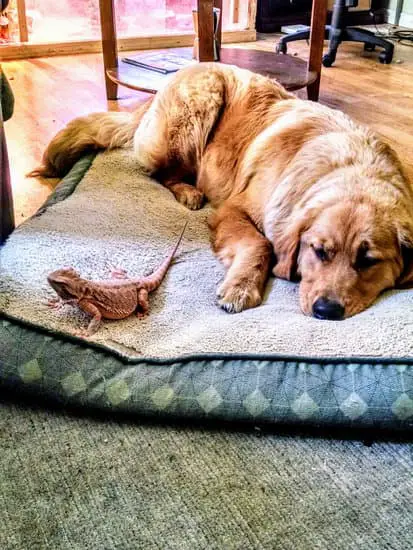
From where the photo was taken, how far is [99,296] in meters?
1.74

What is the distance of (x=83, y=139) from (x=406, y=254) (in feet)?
5.26

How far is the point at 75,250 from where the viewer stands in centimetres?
206

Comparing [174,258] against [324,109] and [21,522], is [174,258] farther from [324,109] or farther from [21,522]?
[21,522]

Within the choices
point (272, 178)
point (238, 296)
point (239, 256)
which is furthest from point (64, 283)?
point (272, 178)

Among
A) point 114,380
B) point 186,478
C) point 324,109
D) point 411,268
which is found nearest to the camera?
point 186,478

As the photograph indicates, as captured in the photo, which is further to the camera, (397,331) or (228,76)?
(228,76)

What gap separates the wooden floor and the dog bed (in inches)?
39.9

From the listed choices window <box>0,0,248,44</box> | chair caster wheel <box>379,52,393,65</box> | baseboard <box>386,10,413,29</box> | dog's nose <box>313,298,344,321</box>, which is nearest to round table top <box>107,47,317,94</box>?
window <box>0,0,248,44</box>

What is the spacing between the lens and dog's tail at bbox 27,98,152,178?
2908 millimetres

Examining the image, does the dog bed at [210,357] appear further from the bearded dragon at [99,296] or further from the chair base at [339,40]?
the chair base at [339,40]

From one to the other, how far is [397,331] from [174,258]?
2.66 ft

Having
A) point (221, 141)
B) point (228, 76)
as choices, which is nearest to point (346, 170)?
point (221, 141)

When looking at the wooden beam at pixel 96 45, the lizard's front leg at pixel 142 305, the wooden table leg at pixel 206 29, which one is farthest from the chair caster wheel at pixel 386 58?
the lizard's front leg at pixel 142 305

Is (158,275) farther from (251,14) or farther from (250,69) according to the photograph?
(251,14)
